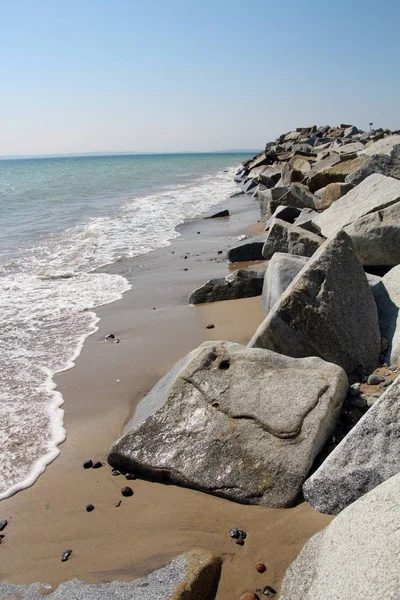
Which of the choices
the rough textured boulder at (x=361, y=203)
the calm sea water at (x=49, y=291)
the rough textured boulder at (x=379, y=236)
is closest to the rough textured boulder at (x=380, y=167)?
the rough textured boulder at (x=361, y=203)

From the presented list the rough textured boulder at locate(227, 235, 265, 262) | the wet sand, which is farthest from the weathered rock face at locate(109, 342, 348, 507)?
the rough textured boulder at locate(227, 235, 265, 262)

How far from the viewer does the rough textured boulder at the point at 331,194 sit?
901 centimetres

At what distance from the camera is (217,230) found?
12.6m

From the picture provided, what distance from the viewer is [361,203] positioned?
662cm

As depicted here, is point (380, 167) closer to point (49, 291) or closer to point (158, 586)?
point (49, 291)

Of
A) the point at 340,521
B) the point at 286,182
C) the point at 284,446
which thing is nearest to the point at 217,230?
the point at 286,182

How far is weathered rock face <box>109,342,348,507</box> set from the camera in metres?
2.88

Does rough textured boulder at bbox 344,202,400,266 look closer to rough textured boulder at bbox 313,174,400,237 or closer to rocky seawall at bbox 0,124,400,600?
rough textured boulder at bbox 313,174,400,237

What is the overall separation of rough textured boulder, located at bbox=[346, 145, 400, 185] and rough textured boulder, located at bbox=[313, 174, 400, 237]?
1944mm

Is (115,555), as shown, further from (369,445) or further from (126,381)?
(126,381)

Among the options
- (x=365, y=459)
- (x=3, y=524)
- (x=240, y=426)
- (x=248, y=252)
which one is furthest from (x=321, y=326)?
(x=248, y=252)

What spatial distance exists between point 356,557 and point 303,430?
42.3 inches

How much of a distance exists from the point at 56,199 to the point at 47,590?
70.6 ft

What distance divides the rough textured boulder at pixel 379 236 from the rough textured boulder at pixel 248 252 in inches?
116
